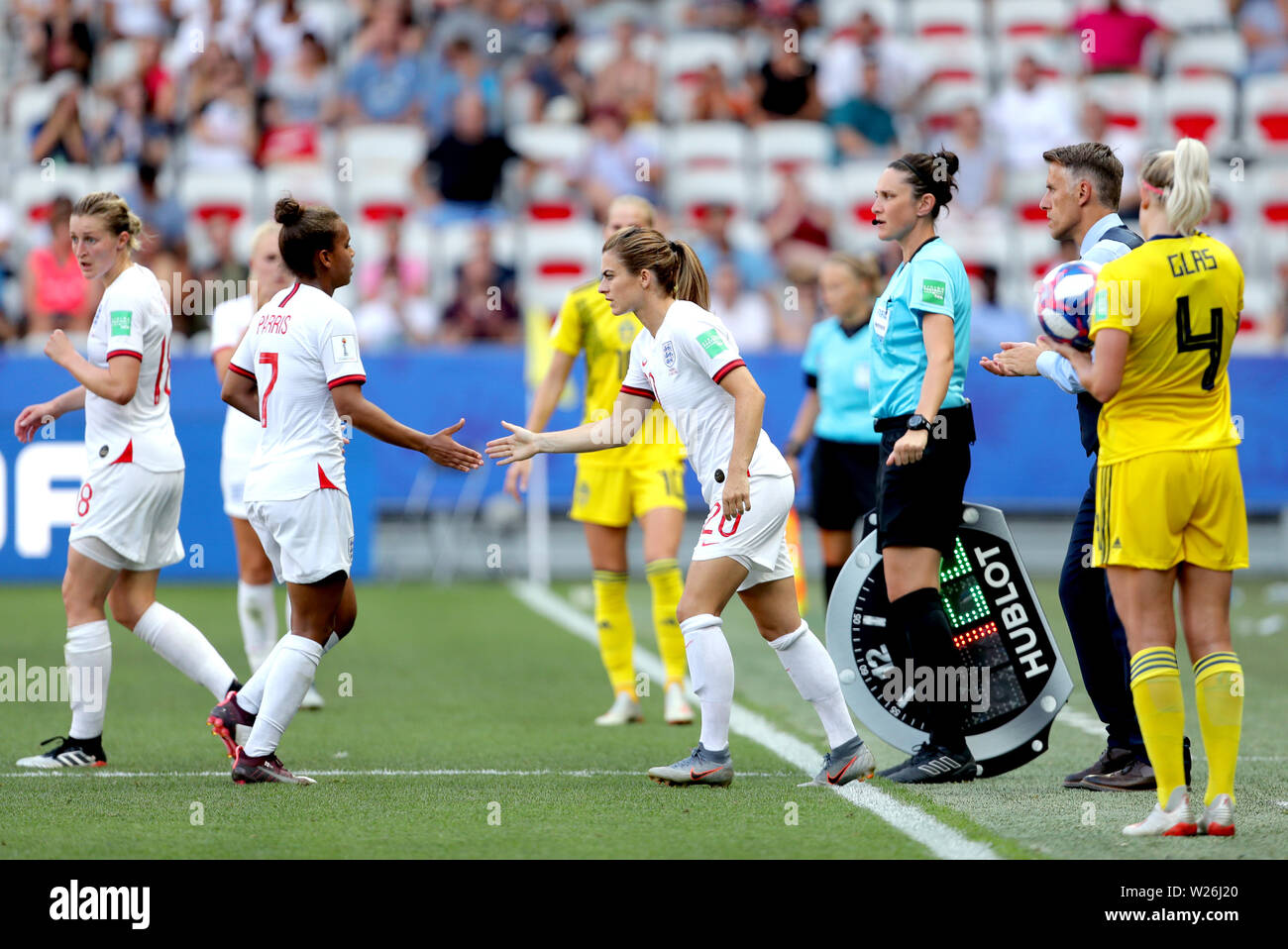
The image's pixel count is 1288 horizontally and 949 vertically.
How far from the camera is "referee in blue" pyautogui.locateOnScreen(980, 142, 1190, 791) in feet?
19.5

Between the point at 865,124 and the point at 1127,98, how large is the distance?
2.99m

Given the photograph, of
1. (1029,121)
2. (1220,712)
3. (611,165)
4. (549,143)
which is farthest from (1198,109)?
(1220,712)

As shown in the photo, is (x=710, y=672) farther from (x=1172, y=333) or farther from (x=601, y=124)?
(x=601, y=124)

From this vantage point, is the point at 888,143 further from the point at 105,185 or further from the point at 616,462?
the point at 616,462

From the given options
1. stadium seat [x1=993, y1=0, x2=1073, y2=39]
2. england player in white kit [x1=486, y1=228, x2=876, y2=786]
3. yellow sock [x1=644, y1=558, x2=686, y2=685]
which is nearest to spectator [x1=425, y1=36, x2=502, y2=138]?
stadium seat [x1=993, y1=0, x2=1073, y2=39]

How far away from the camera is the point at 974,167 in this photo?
17.2 meters

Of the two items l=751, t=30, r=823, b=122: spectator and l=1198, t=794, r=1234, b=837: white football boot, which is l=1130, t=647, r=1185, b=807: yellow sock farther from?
l=751, t=30, r=823, b=122: spectator

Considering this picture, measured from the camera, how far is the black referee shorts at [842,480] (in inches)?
356

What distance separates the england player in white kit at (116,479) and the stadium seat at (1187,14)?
15.8 meters

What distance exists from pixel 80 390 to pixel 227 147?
11.2 meters

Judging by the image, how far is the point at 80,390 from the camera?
6512mm

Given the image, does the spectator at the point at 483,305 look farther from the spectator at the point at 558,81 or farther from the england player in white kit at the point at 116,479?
the england player in white kit at the point at 116,479

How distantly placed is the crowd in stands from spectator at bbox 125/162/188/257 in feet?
0.10
